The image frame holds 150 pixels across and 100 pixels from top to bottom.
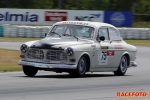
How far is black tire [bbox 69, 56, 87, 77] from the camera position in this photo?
1276cm

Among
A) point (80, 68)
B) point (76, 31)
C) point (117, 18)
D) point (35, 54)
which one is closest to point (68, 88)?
point (80, 68)

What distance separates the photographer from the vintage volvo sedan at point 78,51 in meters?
12.6

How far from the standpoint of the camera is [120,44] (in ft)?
47.9

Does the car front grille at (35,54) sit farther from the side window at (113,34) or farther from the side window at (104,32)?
the side window at (113,34)

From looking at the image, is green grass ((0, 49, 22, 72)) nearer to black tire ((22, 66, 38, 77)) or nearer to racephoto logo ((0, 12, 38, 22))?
black tire ((22, 66, 38, 77))

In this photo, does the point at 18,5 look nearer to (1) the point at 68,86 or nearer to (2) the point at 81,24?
(2) the point at 81,24

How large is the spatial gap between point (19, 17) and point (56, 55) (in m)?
24.5

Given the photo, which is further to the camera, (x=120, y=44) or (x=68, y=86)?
(x=120, y=44)

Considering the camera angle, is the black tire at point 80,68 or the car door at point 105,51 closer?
the black tire at point 80,68

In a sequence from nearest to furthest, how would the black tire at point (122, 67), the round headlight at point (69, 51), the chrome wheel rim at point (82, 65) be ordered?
the round headlight at point (69, 51), the chrome wheel rim at point (82, 65), the black tire at point (122, 67)

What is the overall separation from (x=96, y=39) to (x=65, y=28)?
3.13 feet

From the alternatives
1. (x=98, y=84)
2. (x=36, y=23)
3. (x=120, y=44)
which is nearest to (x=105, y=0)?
(x=36, y=23)

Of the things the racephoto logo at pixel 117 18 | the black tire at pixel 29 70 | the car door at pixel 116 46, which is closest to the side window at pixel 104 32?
the car door at pixel 116 46

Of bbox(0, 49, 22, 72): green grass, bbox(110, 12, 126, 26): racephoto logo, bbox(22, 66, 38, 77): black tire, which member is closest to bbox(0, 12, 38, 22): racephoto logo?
bbox(110, 12, 126, 26): racephoto logo
